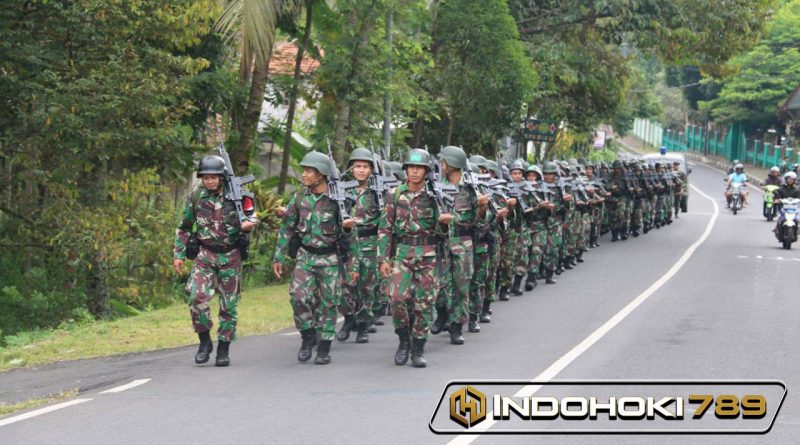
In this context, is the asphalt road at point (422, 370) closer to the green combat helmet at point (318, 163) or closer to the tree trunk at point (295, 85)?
the green combat helmet at point (318, 163)

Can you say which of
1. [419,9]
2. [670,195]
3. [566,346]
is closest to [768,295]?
[566,346]

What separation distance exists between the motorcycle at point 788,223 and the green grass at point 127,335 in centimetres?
1303

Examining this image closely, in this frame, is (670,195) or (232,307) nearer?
(232,307)

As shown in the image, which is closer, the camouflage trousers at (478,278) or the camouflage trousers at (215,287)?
the camouflage trousers at (215,287)

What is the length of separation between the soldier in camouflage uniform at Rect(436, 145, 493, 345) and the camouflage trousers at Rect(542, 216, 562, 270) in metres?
6.27

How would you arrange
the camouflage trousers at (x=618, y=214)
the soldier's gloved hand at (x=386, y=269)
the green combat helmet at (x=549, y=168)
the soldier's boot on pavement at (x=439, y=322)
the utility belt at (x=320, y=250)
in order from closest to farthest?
the soldier's gloved hand at (x=386, y=269) → the utility belt at (x=320, y=250) → the soldier's boot on pavement at (x=439, y=322) → the green combat helmet at (x=549, y=168) → the camouflage trousers at (x=618, y=214)

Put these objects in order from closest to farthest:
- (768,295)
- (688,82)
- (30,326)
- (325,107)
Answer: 1. (768,295)
2. (30,326)
3. (325,107)
4. (688,82)

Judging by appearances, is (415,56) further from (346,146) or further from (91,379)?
(91,379)

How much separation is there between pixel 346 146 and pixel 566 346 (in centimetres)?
1099

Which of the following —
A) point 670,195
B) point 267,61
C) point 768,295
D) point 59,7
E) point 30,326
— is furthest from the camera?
point 670,195

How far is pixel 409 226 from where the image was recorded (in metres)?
11.6

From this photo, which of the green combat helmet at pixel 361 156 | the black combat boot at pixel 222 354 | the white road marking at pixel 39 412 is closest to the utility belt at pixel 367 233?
the green combat helmet at pixel 361 156

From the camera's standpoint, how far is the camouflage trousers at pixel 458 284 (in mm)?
12898

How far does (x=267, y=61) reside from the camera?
20672 mm
